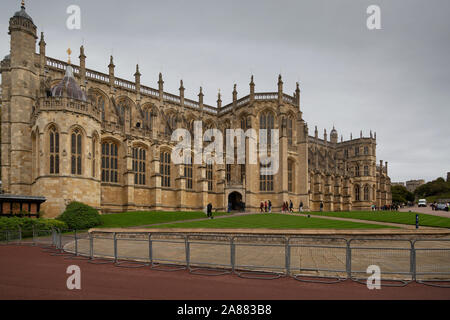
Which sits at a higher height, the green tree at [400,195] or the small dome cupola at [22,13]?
the small dome cupola at [22,13]

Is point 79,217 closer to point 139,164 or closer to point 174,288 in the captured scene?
point 139,164

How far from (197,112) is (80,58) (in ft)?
60.0

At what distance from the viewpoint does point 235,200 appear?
47.8 meters

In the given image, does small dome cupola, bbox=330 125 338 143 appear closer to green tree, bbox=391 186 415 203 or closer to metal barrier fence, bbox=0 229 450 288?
green tree, bbox=391 186 415 203

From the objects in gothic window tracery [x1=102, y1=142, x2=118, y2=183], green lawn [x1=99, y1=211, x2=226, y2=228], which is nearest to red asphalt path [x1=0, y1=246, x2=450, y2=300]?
green lawn [x1=99, y1=211, x2=226, y2=228]

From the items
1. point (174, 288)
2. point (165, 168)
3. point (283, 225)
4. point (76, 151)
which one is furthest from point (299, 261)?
point (165, 168)

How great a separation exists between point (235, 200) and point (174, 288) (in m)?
39.6

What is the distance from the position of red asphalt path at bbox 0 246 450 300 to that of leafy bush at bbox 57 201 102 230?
17.1 m

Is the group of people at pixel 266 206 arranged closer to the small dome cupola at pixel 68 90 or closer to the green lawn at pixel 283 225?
the green lawn at pixel 283 225

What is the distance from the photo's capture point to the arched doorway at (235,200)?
4674 centimetres

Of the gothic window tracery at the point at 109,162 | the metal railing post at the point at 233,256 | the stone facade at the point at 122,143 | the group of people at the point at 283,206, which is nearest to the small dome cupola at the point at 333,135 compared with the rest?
the stone facade at the point at 122,143

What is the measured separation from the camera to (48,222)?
79.7 feet

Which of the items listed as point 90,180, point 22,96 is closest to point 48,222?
point 90,180

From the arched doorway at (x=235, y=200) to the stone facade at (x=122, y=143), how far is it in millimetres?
223
